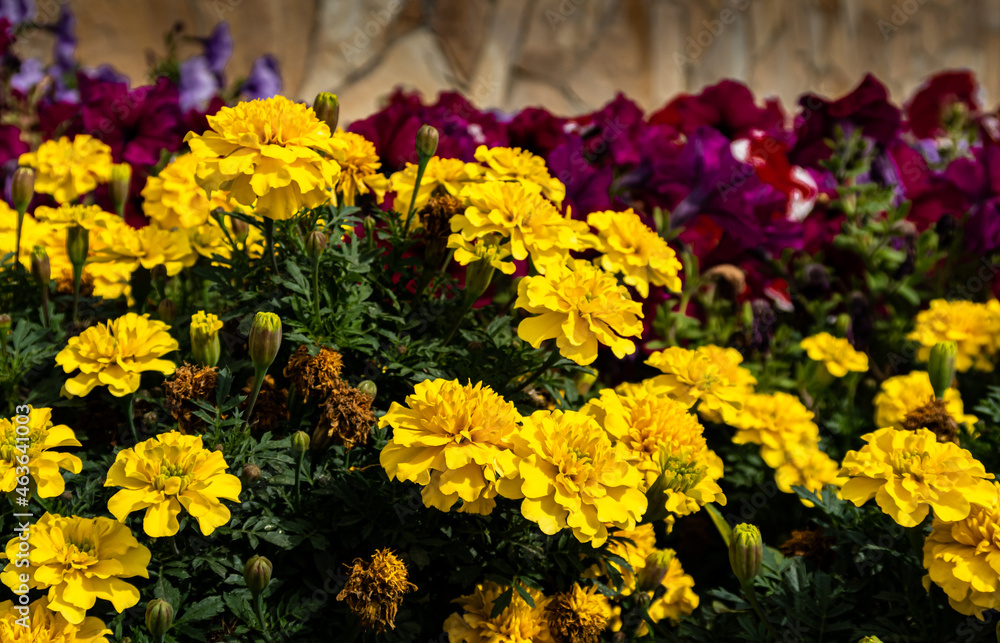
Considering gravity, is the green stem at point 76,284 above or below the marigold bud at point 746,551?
below

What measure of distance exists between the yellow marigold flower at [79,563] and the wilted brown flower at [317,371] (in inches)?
9.0

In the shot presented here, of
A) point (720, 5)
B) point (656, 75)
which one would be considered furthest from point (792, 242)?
point (720, 5)

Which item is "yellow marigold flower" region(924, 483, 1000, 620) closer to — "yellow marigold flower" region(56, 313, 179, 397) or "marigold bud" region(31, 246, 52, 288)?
"yellow marigold flower" region(56, 313, 179, 397)

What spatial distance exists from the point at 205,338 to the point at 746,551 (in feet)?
2.09

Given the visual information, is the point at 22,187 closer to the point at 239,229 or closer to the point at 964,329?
the point at 239,229

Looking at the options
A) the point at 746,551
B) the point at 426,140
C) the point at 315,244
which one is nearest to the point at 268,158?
the point at 315,244

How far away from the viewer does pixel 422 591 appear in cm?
97

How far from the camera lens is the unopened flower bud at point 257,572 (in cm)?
79

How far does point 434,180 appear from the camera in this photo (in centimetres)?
113

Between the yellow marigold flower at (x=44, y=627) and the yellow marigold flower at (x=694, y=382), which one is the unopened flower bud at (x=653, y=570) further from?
the yellow marigold flower at (x=44, y=627)

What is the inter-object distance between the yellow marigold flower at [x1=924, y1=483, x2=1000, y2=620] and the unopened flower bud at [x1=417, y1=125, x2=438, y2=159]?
27.4 inches

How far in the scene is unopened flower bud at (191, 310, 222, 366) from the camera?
918 millimetres

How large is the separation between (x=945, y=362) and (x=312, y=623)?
3.02 feet

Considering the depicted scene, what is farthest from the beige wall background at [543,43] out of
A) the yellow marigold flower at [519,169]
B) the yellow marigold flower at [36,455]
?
the yellow marigold flower at [36,455]
